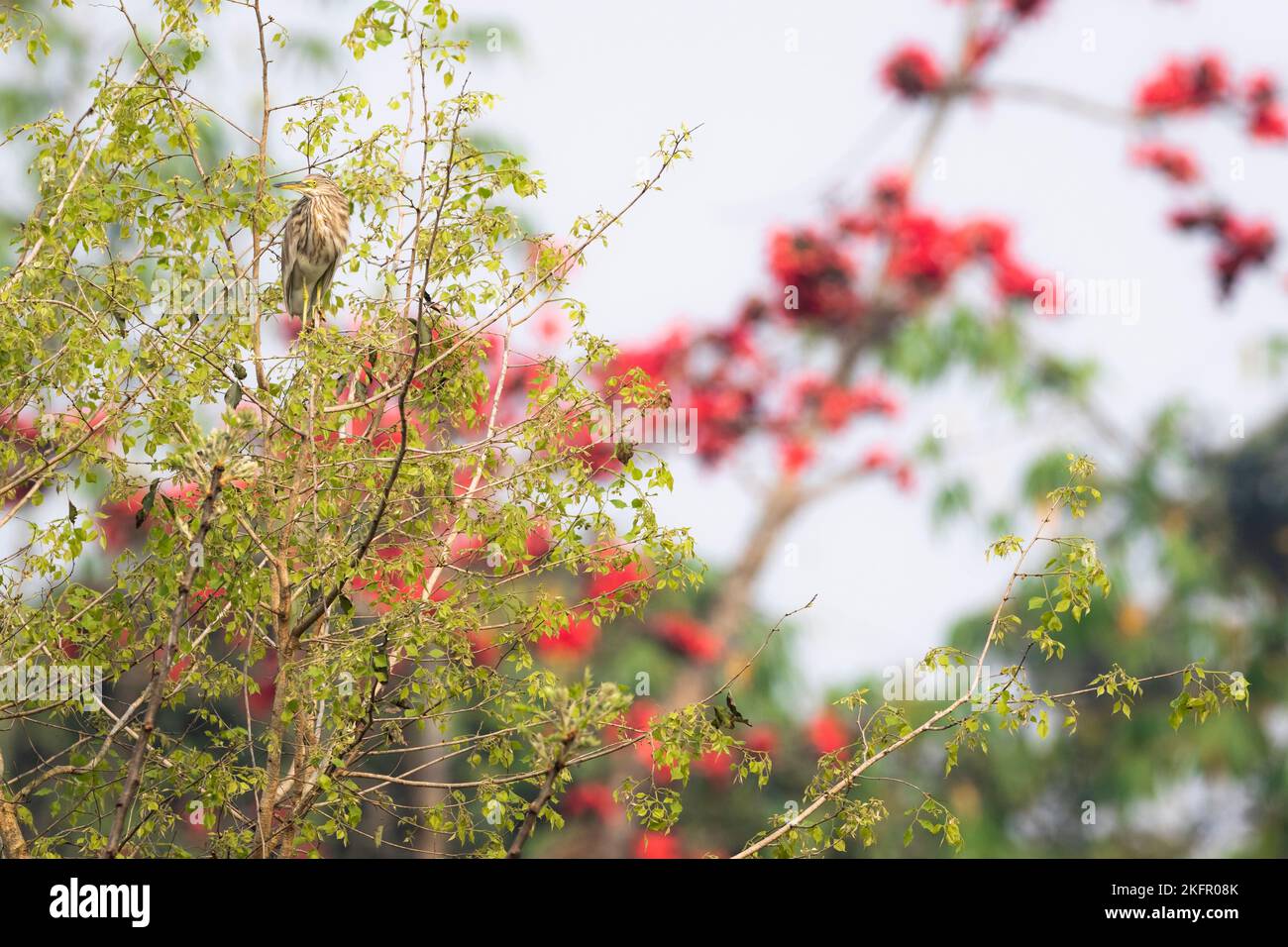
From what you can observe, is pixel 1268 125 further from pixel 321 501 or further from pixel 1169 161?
pixel 321 501

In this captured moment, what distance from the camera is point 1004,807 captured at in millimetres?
11750

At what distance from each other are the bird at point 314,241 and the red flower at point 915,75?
682 centimetres

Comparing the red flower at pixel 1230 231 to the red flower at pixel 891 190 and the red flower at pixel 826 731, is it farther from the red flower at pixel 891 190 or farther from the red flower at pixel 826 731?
the red flower at pixel 826 731

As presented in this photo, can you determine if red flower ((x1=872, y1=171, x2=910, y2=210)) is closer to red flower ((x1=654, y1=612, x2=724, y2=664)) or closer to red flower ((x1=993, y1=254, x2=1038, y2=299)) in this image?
red flower ((x1=993, y1=254, x2=1038, y2=299))

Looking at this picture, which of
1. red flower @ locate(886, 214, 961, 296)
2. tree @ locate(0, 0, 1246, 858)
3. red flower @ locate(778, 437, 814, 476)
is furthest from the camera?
red flower @ locate(886, 214, 961, 296)

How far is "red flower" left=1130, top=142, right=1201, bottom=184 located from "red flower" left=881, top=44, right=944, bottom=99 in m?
1.49

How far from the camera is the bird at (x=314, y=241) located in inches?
198

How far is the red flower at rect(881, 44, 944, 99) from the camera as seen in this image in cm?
1119

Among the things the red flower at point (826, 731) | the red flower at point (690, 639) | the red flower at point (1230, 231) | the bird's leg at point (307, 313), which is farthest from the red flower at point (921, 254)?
the bird's leg at point (307, 313)

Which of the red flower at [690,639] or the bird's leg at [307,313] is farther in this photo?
the red flower at [690,639]

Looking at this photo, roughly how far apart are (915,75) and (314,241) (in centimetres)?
702

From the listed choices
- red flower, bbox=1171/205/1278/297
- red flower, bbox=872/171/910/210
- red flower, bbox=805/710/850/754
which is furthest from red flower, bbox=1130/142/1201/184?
red flower, bbox=805/710/850/754

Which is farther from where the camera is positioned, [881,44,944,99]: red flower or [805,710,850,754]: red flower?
[881,44,944,99]: red flower

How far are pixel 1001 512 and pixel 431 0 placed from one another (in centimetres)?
771
